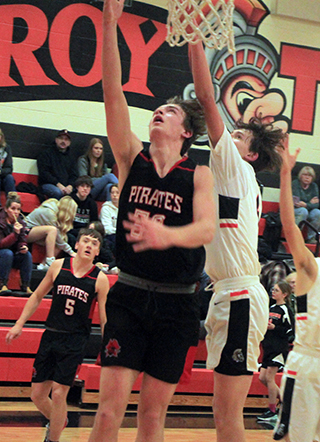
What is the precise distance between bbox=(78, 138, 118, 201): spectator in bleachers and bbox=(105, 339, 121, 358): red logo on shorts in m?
6.93

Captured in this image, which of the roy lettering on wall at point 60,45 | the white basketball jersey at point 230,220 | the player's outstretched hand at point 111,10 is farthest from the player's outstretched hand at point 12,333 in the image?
the roy lettering on wall at point 60,45

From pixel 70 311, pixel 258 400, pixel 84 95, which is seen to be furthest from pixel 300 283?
pixel 84 95

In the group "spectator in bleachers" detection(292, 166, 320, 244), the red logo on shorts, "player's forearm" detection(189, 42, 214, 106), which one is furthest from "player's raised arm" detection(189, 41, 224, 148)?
"spectator in bleachers" detection(292, 166, 320, 244)

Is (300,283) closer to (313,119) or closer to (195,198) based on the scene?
(195,198)

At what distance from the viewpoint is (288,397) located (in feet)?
9.98

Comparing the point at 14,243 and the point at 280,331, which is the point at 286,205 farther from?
the point at 14,243

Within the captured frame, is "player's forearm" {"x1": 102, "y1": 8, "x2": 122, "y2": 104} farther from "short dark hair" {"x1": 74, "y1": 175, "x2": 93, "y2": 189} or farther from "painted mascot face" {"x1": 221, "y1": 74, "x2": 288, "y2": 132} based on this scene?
"painted mascot face" {"x1": 221, "y1": 74, "x2": 288, "y2": 132}

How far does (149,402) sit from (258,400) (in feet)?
18.5

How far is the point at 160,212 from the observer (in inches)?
103

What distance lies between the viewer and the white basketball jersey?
3166mm

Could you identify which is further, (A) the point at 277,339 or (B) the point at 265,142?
(A) the point at 277,339

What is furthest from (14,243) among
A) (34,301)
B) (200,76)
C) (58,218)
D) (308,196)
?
(308,196)

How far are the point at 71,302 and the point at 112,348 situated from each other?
109 inches

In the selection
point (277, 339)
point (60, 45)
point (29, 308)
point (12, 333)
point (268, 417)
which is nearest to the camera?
point (12, 333)
